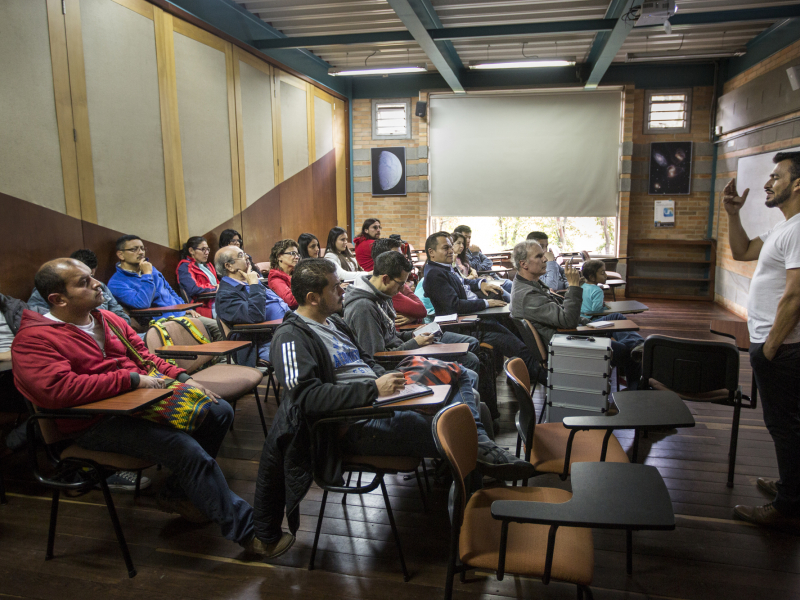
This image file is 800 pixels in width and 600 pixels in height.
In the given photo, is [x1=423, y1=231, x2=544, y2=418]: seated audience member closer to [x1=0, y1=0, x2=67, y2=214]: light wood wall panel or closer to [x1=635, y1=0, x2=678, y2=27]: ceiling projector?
[x1=0, y1=0, x2=67, y2=214]: light wood wall panel

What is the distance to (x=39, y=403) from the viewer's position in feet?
6.45

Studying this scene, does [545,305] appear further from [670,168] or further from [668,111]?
[668,111]

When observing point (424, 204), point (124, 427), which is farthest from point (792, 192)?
point (424, 204)

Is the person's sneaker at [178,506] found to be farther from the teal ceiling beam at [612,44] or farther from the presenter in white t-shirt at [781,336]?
the teal ceiling beam at [612,44]

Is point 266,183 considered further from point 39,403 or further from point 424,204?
point 39,403

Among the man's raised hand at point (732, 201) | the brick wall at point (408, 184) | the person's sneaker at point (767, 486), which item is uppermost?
the brick wall at point (408, 184)

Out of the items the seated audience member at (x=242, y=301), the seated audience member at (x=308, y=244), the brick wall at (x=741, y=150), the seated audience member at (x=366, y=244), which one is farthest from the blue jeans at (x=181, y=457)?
the brick wall at (x=741, y=150)

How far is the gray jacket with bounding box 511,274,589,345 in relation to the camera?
3.25m

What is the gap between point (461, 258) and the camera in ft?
18.9

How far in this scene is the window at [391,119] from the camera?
923 cm

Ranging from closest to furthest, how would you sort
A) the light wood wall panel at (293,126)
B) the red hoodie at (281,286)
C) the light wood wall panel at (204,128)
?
the red hoodie at (281,286), the light wood wall panel at (204,128), the light wood wall panel at (293,126)

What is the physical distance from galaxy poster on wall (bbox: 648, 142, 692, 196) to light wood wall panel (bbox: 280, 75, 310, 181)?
5.52m

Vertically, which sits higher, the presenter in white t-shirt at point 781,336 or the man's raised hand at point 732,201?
the man's raised hand at point 732,201

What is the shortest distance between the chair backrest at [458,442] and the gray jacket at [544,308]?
1.68 m
